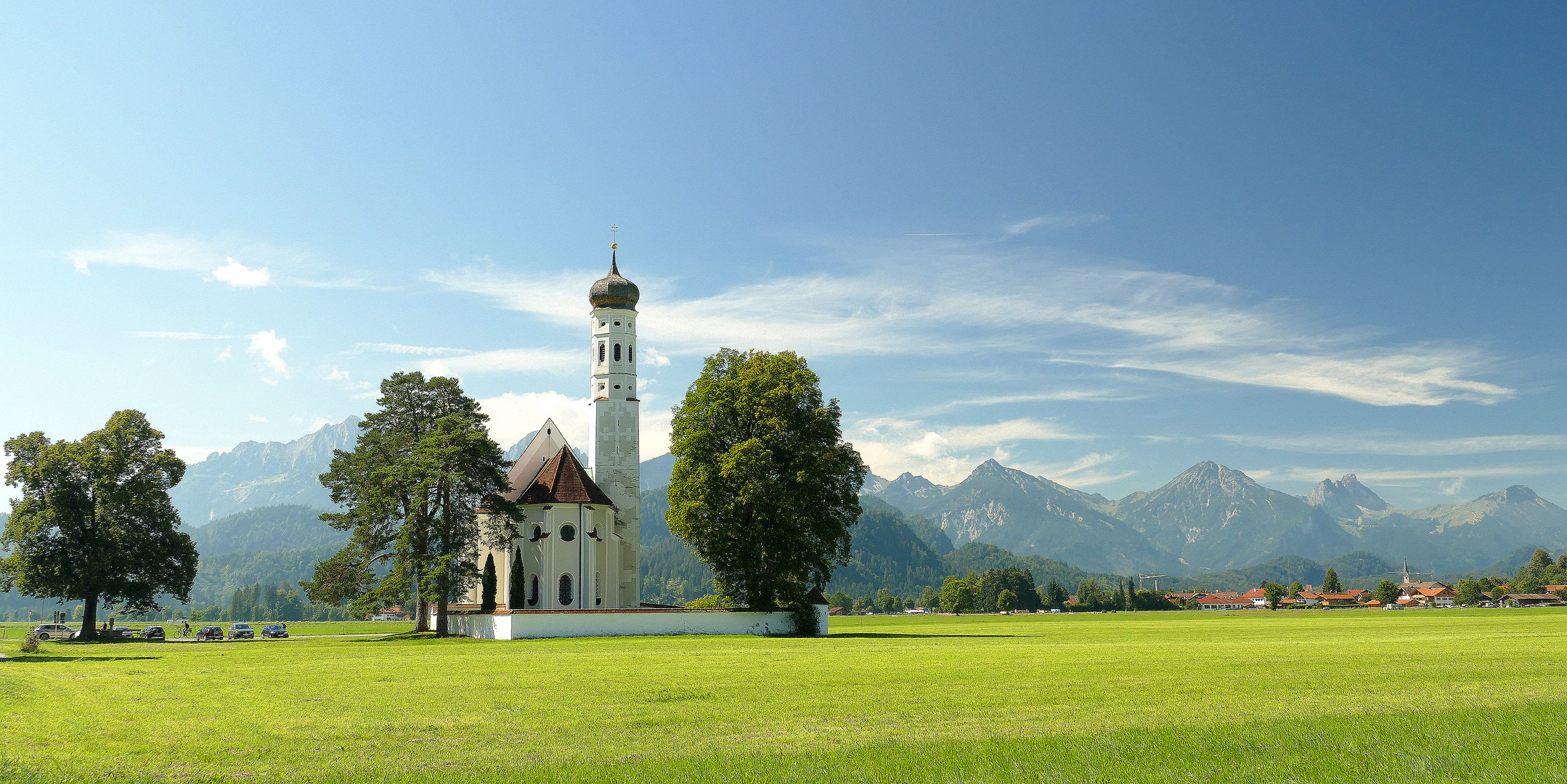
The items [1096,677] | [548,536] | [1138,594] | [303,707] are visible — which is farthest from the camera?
[1138,594]

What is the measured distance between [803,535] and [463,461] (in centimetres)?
1850

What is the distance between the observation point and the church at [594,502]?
6366 cm

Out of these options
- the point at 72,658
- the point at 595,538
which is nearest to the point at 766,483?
the point at 595,538

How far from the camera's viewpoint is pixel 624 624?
2053 inches

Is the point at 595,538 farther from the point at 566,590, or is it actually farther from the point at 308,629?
the point at 308,629

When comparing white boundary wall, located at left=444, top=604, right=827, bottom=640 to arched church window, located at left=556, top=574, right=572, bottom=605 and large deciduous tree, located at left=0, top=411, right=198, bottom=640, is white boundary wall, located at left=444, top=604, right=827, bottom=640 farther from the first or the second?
large deciduous tree, located at left=0, top=411, right=198, bottom=640

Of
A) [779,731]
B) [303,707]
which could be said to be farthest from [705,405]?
[779,731]

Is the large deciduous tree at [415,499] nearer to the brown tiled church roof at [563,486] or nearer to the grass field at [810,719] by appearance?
the brown tiled church roof at [563,486]

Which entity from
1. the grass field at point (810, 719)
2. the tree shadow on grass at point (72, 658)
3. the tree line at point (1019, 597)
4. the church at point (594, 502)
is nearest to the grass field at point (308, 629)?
the church at point (594, 502)

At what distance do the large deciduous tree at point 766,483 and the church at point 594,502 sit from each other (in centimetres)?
906

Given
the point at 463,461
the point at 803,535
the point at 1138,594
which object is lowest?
the point at 1138,594

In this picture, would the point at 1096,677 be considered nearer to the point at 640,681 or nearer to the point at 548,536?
the point at 640,681

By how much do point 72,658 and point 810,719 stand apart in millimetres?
32237

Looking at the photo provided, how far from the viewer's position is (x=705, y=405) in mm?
56594
